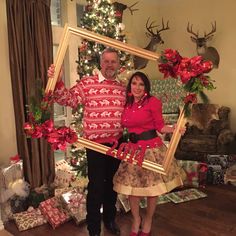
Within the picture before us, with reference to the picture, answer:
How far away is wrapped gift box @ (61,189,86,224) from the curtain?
60cm

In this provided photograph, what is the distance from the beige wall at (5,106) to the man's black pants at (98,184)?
55.0 inches

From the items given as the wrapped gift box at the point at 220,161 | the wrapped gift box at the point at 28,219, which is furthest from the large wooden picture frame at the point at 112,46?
the wrapped gift box at the point at 220,161

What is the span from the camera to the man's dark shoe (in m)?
2.66

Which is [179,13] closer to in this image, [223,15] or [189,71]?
[223,15]

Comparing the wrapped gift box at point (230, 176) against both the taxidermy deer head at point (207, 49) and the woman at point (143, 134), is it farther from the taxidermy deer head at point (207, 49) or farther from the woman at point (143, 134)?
the taxidermy deer head at point (207, 49)

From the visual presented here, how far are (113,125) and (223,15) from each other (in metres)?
3.83

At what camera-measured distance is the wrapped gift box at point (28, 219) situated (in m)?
2.90

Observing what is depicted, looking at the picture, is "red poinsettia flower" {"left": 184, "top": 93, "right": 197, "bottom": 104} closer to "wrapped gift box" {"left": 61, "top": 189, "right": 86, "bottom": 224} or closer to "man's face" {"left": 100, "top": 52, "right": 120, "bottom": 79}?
"man's face" {"left": 100, "top": 52, "right": 120, "bottom": 79}

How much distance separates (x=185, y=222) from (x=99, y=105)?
1557mm

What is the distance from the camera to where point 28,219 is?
296 cm

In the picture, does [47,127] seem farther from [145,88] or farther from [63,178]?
[63,178]

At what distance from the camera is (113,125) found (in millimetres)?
2217

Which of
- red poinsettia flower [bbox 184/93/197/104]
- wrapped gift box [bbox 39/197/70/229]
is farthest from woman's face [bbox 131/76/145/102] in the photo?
wrapped gift box [bbox 39/197/70/229]

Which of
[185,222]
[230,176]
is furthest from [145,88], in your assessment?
[230,176]
